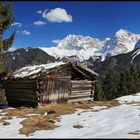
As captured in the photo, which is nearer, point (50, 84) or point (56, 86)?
point (50, 84)

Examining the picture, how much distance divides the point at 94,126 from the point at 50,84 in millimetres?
13161

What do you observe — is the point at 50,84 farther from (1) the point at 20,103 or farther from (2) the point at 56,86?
(1) the point at 20,103

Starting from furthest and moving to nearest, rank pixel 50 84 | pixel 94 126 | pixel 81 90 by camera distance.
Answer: pixel 81 90 < pixel 50 84 < pixel 94 126

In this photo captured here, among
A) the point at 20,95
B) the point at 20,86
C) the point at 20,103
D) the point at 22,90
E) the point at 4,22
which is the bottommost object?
the point at 20,103

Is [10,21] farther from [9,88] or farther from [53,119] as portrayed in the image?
[53,119]

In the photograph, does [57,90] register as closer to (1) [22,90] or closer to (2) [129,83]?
(1) [22,90]

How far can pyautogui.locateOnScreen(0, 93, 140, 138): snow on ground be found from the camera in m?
14.5

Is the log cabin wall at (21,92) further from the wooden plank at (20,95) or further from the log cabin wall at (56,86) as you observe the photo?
the log cabin wall at (56,86)

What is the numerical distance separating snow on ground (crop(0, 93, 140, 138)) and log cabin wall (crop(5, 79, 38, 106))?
7.92 metres

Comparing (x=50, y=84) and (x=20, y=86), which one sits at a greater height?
(x=50, y=84)

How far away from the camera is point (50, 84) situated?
2906 cm

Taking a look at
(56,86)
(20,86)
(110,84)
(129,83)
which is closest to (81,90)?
(56,86)

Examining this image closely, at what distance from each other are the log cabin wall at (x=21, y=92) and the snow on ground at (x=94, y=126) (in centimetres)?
792

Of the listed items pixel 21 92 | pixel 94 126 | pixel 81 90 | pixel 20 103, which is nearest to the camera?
pixel 94 126
